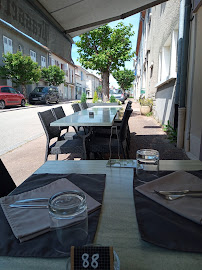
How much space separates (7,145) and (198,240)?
18.5 feet

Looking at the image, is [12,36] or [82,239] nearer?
[82,239]

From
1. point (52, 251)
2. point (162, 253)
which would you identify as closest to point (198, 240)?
point (162, 253)

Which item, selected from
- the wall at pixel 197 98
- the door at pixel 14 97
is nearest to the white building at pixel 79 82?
the door at pixel 14 97

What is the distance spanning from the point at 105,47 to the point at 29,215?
45.3 ft

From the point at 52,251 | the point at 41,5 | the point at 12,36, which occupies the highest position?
the point at 12,36

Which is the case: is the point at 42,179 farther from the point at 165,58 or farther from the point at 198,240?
the point at 165,58

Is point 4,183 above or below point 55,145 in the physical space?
above

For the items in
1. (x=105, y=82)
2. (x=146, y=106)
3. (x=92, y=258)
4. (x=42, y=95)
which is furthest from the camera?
(x=42, y=95)

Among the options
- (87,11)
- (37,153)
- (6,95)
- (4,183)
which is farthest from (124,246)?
(6,95)

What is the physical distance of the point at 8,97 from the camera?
16609mm

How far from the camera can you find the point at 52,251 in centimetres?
68

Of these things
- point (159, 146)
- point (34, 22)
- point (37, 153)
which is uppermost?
point (34, 22)

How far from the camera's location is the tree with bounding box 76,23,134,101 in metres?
13.1

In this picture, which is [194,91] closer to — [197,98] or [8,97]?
[197,98]
